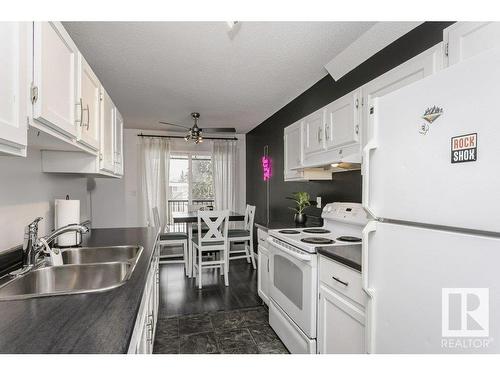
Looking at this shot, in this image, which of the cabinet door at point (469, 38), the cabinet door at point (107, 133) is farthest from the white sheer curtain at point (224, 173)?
the cabinet door at point (469, 38)

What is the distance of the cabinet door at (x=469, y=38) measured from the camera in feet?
3.52

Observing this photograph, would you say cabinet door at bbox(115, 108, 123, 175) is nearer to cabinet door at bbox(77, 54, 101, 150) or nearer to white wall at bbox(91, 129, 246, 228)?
cabinet door at bbox(77, 54, 101, 150)

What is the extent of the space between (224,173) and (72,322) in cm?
474

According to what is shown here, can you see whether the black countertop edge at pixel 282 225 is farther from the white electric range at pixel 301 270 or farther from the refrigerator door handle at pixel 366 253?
the refrigerator door handle at pixel 366 253

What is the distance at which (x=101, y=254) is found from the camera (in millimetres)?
1841

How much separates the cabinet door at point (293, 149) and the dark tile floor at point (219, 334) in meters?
1.52

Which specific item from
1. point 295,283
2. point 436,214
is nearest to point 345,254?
point 295,283

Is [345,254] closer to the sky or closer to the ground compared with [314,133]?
closer to the ground

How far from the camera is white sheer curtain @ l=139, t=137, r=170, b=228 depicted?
507 centimetres

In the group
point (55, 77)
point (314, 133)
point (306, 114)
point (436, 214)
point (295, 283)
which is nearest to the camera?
point (436, 214)

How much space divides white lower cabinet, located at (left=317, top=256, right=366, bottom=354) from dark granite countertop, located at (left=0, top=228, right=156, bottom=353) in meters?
1.08

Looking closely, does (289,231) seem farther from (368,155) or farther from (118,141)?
(118,141)

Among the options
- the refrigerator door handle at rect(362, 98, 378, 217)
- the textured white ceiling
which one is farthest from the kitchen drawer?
the textured white ceiling

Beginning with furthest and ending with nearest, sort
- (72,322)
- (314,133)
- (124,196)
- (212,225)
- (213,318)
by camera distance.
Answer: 1. (124,196)
2. (212,225)
3. (213,318)
4. (314,133)
5. (72,322)
